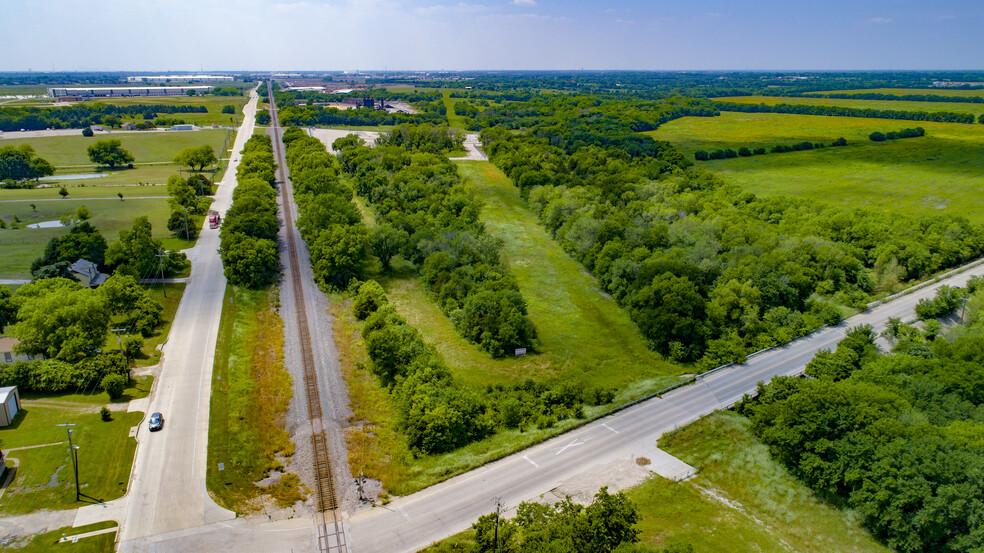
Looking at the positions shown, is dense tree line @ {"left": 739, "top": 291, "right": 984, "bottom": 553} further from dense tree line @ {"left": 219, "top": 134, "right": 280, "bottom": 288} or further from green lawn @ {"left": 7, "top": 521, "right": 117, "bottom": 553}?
dense tree line @ {"left": 219, "top": 134, "right": 280, "bottom": 288}

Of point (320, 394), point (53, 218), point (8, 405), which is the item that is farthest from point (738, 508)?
point (53, 218)

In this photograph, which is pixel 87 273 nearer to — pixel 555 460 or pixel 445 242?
pixel 445 242

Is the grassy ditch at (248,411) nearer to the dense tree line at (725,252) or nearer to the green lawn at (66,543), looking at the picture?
the green lawn at (66,543)

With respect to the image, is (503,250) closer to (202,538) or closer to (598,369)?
(598,369)

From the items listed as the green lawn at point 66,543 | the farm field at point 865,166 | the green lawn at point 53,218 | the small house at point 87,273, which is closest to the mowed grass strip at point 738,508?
the green lawn at point 66,543

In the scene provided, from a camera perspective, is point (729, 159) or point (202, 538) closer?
point (202, 538)

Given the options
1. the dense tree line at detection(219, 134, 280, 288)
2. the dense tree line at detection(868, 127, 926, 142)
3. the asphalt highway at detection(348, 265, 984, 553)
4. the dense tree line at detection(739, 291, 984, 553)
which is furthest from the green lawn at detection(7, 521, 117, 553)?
the dense tree line at detection(868, 127, 926, 142)

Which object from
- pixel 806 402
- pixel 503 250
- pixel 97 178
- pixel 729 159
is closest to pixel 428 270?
pixel 503 250
